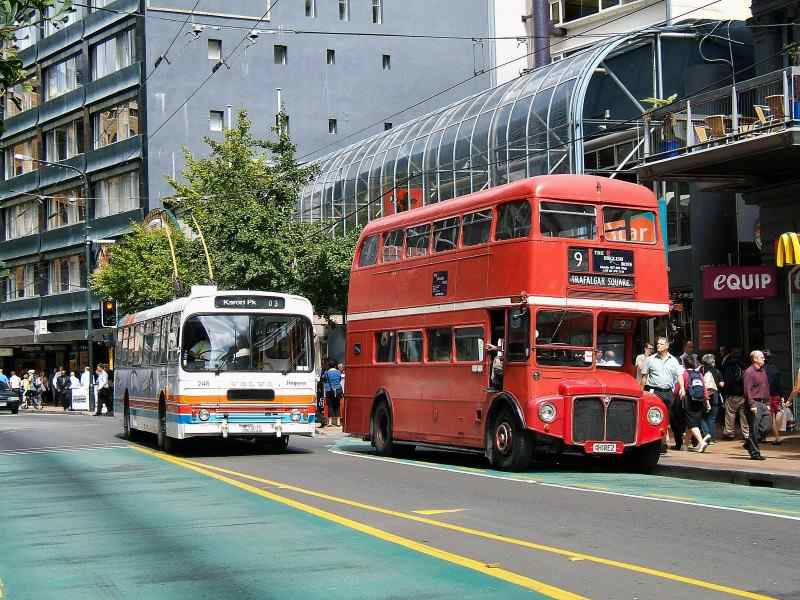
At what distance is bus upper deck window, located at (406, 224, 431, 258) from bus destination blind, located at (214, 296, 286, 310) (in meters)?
2.56

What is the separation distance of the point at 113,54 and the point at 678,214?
42568 millimetres

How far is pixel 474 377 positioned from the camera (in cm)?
2030

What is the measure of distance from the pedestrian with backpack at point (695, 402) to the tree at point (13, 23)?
1277 centimetres

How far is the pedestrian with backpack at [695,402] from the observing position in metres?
21.3

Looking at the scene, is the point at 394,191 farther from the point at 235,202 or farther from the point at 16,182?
the point at 16,182

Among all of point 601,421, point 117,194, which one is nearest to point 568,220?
point 601,421

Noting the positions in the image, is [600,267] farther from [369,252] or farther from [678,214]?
[678,214]

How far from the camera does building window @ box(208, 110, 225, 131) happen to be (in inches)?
2496

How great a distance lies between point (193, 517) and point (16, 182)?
66.4 metres

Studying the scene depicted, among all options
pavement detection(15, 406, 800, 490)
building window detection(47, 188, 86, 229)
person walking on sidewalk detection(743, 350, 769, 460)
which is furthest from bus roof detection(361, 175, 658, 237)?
building window detection(47, 188, 86, 229)

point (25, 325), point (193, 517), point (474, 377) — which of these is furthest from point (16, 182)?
point (193, 517)

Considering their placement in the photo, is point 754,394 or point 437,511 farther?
point 754,394

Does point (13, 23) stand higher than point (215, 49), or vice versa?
point (215, 49)

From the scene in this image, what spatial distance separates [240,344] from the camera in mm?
22500
